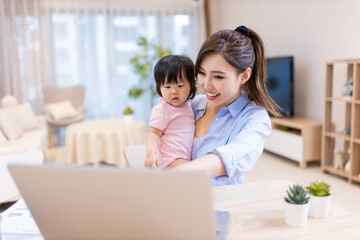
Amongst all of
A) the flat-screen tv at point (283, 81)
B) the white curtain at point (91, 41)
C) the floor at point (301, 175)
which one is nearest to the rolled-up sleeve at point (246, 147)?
the floor at point (301, 175)

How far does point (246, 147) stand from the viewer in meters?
1.01

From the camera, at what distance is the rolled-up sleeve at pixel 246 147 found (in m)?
0.94

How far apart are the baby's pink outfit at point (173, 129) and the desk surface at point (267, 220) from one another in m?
0.30

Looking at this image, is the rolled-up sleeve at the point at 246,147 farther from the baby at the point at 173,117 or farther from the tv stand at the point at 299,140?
the tv stand at the point at 299,140

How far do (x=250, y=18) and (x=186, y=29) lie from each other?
5.23 feet

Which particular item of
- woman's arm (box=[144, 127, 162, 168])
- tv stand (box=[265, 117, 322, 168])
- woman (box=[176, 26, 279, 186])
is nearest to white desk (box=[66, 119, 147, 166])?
tv stand (box=[265, 117, 322, 168])

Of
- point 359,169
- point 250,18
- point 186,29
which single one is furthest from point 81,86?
point 359,169

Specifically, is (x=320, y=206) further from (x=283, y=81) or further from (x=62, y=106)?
(x=62, y=106)

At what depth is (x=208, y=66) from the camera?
3.77 ft

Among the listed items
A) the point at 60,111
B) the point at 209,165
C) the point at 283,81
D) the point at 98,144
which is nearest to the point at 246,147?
the point at 209,165

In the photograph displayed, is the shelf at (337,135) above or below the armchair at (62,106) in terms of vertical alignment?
below

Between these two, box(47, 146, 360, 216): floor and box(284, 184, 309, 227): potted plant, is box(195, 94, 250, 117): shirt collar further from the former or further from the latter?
box(47, 146, 360, 216): floor

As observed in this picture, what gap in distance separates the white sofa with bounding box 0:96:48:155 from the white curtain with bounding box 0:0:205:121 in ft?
4.79

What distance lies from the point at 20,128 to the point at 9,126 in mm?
285
